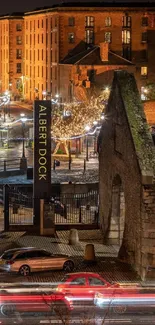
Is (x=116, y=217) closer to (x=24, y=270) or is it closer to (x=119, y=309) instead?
(x=24, y=270)

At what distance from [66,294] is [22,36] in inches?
5395

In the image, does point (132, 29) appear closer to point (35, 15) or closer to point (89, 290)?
point (35, 15)

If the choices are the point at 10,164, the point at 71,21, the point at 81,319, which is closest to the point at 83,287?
the point at 81,319

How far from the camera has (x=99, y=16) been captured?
409ft

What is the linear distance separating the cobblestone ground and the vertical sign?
2.75 meters

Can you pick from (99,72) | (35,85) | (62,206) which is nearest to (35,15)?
(35,85)

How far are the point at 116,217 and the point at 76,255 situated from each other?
3.49 metres

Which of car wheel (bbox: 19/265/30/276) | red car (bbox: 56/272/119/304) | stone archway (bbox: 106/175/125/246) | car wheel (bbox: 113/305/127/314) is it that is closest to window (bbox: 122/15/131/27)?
stone archway (bbox: 106/175/125/246)

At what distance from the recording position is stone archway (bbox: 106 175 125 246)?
35812mm

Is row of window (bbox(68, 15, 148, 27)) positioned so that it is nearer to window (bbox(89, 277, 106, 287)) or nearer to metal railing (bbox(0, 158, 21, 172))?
metal railing (bbox(0, 158, 21, 172))

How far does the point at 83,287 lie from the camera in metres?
24.4

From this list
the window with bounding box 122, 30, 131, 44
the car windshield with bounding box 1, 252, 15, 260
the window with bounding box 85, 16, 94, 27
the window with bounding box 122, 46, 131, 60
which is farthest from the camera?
the window with bounding box 85, 16, 94, 27

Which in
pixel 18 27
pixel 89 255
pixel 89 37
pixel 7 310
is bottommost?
pixel 89 255

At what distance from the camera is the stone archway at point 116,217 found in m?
35.8
